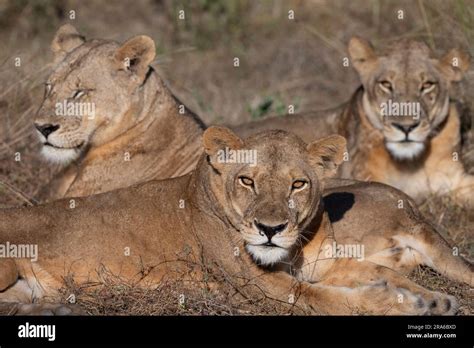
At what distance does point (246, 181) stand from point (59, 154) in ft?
6.57

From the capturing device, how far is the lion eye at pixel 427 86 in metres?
8.90

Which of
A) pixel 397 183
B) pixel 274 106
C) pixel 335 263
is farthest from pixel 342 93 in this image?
pixel 335 263

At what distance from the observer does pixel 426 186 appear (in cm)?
913

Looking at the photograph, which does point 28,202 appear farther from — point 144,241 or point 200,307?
point 200,307

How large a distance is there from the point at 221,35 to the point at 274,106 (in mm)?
2640

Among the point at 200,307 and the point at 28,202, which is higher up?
the point at 28,202

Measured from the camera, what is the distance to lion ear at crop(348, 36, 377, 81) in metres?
9.34

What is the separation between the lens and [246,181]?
6.11 metres

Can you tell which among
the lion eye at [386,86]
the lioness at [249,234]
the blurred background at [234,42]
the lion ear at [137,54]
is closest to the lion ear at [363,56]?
the lion eye at [386,86]

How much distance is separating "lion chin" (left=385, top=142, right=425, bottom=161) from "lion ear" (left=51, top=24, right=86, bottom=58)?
2455mm

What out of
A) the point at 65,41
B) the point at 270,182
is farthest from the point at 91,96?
the point at 270,182
